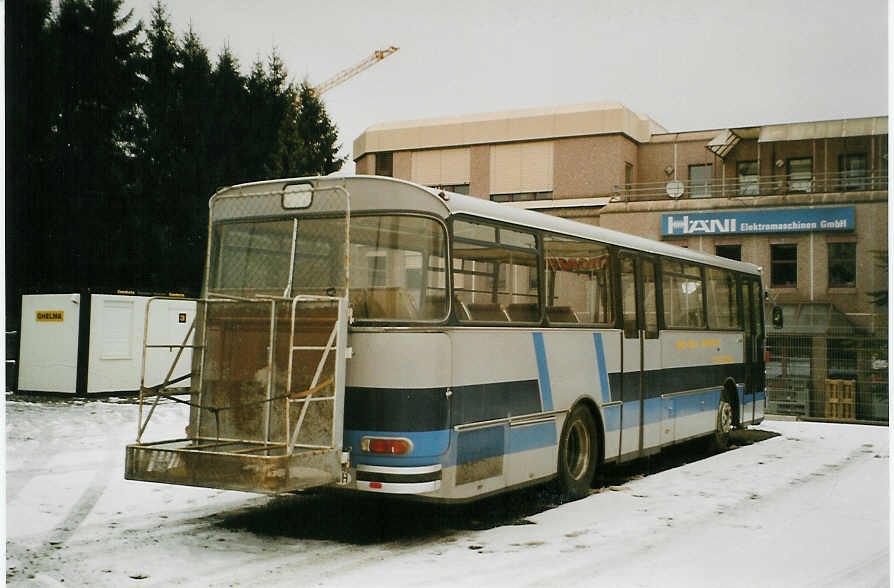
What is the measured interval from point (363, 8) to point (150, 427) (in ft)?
22.1

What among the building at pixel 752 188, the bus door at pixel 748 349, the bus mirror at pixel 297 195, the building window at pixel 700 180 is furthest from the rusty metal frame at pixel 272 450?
the building window at pixel 700 180

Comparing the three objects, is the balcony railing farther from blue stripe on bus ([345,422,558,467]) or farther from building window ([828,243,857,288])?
blue stripe on bus ([345,422,558,467])

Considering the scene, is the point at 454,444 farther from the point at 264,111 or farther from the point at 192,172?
the point at 264,111

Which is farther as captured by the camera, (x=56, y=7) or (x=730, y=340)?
(x=730, y=340)

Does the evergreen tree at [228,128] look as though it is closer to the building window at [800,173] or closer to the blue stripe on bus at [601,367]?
the blue stripe on bus at [601,367]

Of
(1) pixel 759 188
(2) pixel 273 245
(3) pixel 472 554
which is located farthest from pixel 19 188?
(1) pixel 759 188

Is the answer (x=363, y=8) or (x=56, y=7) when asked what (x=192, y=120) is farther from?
→ (x=363, y=8)

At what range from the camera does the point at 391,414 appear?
22.4 feet

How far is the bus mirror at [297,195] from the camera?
745cm

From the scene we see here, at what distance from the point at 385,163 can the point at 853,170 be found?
14.9 ft

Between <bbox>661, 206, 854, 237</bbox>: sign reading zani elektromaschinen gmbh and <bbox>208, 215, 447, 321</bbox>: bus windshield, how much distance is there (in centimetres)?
497

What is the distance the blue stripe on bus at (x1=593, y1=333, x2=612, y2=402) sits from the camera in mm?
9258

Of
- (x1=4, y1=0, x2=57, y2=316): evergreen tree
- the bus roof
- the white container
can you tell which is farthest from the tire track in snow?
the white container

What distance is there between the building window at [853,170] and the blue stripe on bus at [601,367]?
113 inches
